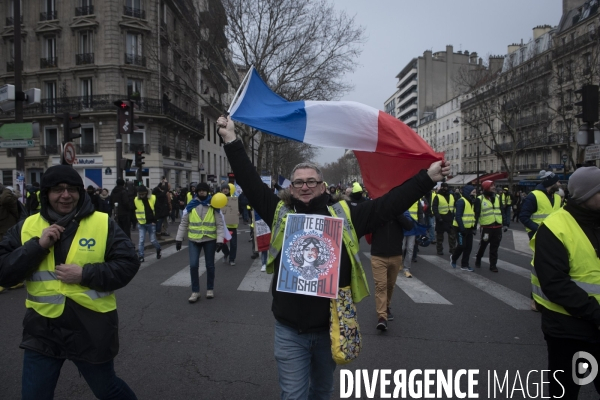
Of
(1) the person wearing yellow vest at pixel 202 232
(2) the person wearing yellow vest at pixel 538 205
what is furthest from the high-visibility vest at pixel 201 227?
(2) the person wearing yellow vest at pixel 538 205

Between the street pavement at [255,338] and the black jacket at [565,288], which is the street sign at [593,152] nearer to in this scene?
the street pavement at [255,338]

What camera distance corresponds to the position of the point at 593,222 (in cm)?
277

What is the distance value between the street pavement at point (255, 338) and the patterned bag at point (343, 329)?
1.45 metres

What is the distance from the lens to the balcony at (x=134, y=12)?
33.9 metres

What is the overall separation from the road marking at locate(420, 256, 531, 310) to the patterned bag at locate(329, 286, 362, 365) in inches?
201

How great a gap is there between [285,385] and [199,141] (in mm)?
46546

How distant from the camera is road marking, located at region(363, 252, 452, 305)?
7.25 meters

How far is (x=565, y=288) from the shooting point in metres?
2.63

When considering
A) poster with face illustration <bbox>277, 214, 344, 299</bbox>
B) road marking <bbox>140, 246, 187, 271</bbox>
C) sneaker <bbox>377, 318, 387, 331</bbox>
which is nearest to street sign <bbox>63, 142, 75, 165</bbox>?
road marking <bbox>140, 246, 187, 271</bbox>

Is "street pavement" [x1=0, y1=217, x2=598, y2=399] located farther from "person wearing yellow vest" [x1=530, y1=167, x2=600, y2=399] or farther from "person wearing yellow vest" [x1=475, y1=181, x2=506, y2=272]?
"person wearing yellow vest" [x1=530, y1=167, x2=600, y2=399]

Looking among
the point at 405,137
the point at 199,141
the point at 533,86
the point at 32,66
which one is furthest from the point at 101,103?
the point at 405,137

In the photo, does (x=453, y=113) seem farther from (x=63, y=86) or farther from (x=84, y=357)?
(x=84, y=357)

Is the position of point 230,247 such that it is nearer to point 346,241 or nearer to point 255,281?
point 255,281

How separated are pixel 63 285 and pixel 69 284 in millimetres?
47
